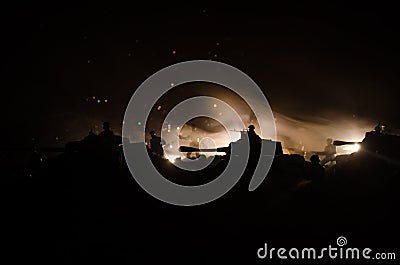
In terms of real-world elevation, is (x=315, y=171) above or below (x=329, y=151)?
below

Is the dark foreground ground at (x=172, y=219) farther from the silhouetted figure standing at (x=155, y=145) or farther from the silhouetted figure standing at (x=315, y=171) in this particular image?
the silhouetted figure standing at (x=155, y=145)

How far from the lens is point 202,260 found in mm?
10492

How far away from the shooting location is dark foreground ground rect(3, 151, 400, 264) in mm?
10859

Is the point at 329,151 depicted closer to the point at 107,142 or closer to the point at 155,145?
the point at 155,145

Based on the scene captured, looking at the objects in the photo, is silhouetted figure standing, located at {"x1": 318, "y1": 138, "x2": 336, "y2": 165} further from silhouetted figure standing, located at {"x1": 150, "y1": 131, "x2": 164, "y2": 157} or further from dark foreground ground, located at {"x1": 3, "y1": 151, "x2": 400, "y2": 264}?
silhouetted figure standing, located at {"x1": 150, "y1": 131, "x2": 164, "y2": 157}

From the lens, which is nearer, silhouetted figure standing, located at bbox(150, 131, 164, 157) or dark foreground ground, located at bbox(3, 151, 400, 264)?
dark foreground ground, located at bbox(3, 151, 400, 264)

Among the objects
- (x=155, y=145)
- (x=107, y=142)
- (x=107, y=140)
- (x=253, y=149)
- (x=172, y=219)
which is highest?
(x=155, y=145)

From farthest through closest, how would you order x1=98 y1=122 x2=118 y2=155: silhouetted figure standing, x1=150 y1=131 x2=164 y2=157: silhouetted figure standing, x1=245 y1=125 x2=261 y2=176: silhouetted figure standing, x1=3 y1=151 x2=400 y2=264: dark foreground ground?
1. x1=150 y1=131 x2=164 y2=157: silhouetted figure standing
2. x1=245 y1=125 x2=261 y2=176: silhouetted figure standing
3. x1=98 y1=122 x2=118 y2=155: silhouetted figure standing
4. x1=3 y1=151 x2=400 y2=264: dark foreground ground

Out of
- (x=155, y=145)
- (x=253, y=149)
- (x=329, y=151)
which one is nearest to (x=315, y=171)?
(x=253, y=149)

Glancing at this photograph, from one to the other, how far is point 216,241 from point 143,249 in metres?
2.90

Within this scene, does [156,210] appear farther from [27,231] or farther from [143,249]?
[27,231]


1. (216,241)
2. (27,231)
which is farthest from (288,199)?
(27,231)

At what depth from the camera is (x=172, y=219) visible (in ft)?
43.0

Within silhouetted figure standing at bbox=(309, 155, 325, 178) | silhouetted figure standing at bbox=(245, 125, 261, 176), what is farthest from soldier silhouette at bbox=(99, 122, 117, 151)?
silhouetted figure standing at bbox=(309, 155, 325, 178)
